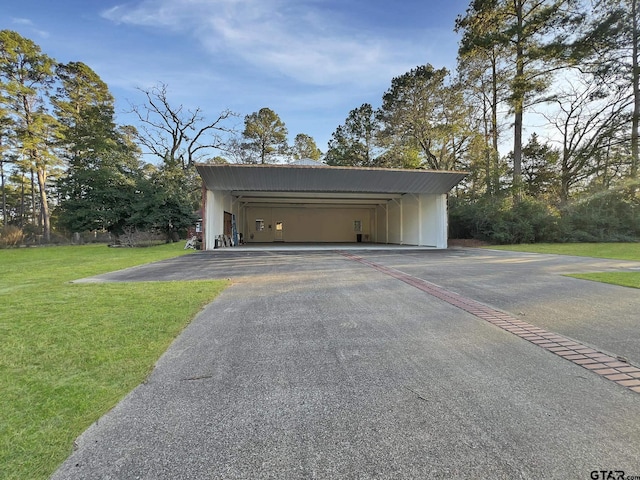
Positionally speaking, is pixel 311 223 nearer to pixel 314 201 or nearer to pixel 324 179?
pixel 314 201

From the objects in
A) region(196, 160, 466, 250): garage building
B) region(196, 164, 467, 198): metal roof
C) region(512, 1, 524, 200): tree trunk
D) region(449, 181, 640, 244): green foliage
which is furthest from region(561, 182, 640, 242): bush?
region(196, 164, 467, 198): metal roof

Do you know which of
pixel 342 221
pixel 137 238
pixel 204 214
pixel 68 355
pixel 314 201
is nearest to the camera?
pixel 68 355

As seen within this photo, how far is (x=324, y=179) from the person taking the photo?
628 inches

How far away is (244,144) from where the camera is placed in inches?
1248

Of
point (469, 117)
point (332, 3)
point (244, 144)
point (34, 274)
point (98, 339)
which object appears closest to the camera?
point (98, 339)

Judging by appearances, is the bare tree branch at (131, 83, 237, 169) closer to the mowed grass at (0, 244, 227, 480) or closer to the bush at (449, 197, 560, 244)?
the bush at (449, 197, 560, 244)

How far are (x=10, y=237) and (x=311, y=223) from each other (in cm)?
1920

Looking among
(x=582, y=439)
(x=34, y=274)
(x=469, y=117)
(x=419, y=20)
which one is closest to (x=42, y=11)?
(x=34, y=274)

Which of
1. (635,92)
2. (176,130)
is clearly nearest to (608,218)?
(635,92)

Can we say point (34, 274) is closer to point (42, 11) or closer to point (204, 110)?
point (42, 11)

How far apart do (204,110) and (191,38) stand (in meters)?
15.7

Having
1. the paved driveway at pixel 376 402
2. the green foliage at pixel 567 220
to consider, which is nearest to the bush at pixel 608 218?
the green foliage at pixel 567 220

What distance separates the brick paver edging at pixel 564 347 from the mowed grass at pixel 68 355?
11.0 ft

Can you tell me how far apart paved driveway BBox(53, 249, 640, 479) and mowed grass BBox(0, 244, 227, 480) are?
0.14m
